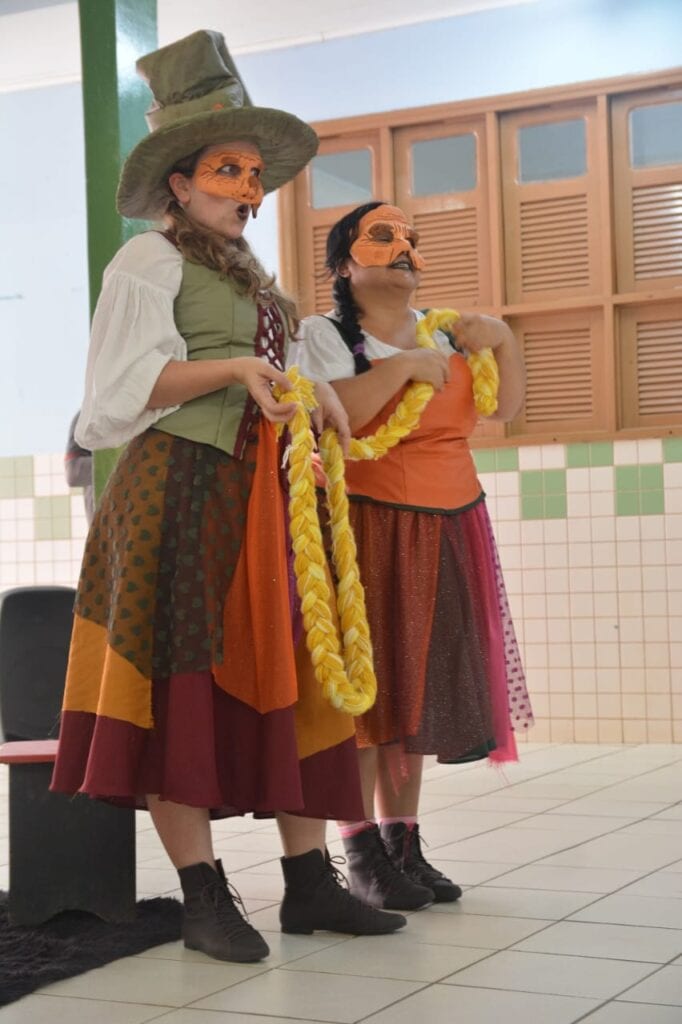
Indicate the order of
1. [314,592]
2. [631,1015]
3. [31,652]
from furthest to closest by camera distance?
[31,652] → [314,592] → [631,1015]

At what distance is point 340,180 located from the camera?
21.5 feet

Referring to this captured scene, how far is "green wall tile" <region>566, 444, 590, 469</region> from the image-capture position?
6.01m

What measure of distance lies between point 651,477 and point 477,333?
2874 mm

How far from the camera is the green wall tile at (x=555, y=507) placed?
19.8ft

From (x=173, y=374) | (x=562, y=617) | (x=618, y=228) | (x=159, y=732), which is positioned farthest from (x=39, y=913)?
(x=618, y=228)

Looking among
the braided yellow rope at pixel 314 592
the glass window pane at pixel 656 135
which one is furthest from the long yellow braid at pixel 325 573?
the glass window pane at pixel 656 135

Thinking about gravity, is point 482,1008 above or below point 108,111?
below

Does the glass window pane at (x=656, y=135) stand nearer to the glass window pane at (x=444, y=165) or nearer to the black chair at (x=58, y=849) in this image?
the glass window pane at (x=444, y=165)

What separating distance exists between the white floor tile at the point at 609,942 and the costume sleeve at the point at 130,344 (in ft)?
3.81

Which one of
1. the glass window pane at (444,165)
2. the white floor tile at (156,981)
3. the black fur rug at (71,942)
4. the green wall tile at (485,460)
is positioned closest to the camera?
the white floor tile at (156,981)

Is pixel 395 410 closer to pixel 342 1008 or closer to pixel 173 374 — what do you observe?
pixel 173 374

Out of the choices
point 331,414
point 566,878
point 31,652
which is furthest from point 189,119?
point 31,652

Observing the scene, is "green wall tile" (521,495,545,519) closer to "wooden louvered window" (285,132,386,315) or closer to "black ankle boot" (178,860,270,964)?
"wooden louvered window" (285,132,386,315)

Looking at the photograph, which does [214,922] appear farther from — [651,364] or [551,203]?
[551,203]
